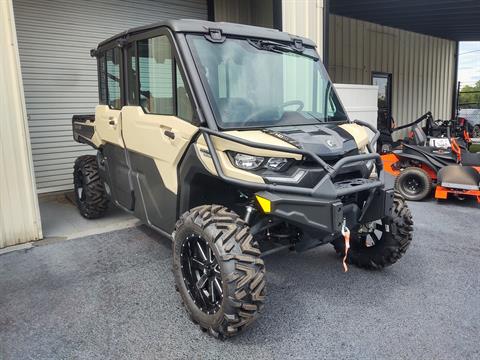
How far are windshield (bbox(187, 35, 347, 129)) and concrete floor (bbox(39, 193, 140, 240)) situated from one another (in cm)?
276

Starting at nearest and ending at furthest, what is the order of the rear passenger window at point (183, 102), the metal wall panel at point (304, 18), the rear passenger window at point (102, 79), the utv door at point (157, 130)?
1. the rear passenger window at point (183, 102)
2. the utv door at point (157, 130)
3. the rear passenger window at point (102, 79)
4. the metal wall panel at point (304, 18)

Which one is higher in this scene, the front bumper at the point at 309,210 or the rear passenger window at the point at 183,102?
the rear passenger window at the point at 183,102

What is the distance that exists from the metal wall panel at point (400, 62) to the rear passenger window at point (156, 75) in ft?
27.5

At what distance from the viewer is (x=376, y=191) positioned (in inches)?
119

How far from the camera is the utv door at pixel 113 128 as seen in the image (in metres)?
4.04

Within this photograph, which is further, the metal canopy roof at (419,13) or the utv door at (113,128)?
the metal canopy roof at (419,13)

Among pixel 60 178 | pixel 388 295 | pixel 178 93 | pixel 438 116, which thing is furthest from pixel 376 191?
pixel 438 116

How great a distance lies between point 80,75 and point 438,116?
1316cm

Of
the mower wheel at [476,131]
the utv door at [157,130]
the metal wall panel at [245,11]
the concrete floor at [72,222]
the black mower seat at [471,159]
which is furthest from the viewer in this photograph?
the mower wheel at [476,131]

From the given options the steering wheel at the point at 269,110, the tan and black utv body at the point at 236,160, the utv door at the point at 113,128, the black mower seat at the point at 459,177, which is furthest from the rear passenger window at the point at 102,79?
the black mower seat at the point at 459,177

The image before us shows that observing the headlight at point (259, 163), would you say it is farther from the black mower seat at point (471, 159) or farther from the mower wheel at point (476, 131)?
the mower wheel at point (476, 131)

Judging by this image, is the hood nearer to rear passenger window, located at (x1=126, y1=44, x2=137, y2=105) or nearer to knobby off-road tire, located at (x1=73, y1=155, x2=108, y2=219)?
rear passenger window, located at (x1=126, y1=44, x2=137, y2=105)

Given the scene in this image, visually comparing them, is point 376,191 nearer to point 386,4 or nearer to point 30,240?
point 30,240

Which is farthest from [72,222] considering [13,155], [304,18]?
[304,18]
